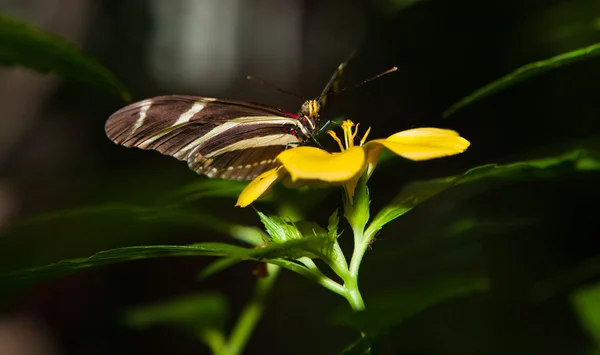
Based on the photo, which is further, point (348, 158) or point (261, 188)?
point (261, 188)

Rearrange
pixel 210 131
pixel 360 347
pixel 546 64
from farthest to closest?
1. pixel 210 131
2. pixel 546 64
3. pixel 360 347

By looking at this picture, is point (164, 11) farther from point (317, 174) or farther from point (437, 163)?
point (317, 174)

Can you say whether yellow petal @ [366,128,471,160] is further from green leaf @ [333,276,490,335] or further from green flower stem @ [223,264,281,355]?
green flower stem @ [223,264,281,355]

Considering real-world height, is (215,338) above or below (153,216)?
below

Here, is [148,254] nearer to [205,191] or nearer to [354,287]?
[354,287]

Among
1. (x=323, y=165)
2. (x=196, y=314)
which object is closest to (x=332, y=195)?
(x=196, y=314)

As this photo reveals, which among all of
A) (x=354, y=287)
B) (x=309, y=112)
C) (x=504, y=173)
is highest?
(x=309, y=112)

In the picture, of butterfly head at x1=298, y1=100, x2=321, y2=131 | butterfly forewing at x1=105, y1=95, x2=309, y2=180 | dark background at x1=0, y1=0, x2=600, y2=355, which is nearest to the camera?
butterfly forewing at x1=105, y1=95, x2=309, y2=180

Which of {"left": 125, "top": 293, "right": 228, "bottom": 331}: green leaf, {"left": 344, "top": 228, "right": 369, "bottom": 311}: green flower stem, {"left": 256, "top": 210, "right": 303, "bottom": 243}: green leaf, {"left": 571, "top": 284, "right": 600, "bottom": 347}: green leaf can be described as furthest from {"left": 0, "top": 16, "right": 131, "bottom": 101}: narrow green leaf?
{"left": 571, "top": 284, "right": 600, "bottom": 347}: green leaf
